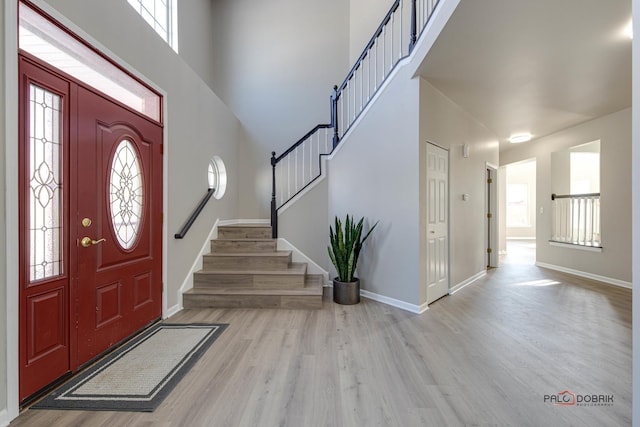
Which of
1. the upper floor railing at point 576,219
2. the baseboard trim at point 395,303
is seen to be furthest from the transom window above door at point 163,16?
the upper floor railing at point 576,219

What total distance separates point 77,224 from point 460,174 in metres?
4.20

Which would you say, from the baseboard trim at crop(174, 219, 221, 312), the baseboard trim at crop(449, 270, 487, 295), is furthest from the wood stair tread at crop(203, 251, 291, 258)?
the baseboard trim at crop(449, 270, 487, 295)

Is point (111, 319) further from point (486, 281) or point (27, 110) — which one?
point (486, 281)

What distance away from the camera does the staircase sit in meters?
3.06

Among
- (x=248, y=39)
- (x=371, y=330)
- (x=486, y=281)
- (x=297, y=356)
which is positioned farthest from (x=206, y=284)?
(x=248, y=39)

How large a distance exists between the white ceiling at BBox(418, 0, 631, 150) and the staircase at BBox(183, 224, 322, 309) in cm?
274

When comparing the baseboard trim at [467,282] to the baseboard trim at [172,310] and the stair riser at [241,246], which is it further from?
the baseboard trim at [172,310]

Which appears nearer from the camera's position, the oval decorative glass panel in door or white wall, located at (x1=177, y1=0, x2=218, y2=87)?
the oval decorative glass panel in door

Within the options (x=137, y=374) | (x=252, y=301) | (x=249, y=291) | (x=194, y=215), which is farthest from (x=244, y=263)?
(x=137, y=374)

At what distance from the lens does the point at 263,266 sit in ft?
11.4

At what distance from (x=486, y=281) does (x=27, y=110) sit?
211 inches

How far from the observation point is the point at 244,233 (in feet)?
13.2

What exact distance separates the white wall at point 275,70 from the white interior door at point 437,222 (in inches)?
99.4

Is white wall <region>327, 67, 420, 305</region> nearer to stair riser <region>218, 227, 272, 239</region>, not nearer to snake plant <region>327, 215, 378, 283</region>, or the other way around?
snake plant <region>327, 215, 378, 283</region>
